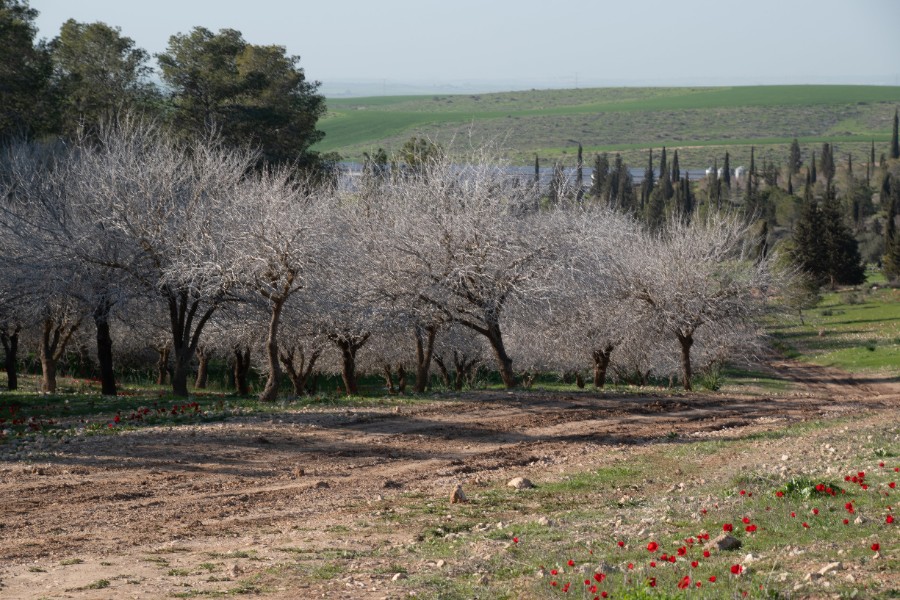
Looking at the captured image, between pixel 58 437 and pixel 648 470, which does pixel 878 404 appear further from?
pixel 58 437

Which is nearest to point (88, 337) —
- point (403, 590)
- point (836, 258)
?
point (403, 590)

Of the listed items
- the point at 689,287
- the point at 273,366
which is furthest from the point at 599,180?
the point at 273,366

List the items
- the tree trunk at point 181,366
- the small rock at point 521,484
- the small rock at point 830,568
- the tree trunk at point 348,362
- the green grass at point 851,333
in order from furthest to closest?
the green grass at point 851,333 → the tree trunk at point 348,362 → the tree trunk at point 181,366 → the small rock at point 521,484 → the small rock at point 830,568

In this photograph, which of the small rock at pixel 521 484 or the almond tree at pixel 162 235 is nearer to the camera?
the small rock at pixel 521 484

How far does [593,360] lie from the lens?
117ft

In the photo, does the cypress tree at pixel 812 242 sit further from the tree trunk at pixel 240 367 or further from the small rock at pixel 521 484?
the small rock at pixel 521 484

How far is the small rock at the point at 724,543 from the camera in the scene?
329 inches

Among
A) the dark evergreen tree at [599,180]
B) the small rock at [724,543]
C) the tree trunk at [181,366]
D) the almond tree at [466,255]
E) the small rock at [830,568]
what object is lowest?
the tree trunk at [181,366]

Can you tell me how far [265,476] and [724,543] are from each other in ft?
25.1

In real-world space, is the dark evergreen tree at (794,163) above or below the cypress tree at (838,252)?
above

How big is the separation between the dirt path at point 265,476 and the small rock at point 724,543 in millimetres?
2784

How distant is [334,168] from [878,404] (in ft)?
111

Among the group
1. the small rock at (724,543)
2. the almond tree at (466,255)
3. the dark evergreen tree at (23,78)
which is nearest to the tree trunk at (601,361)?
the almond tree at (466,255)

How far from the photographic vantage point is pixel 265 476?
1416cm
